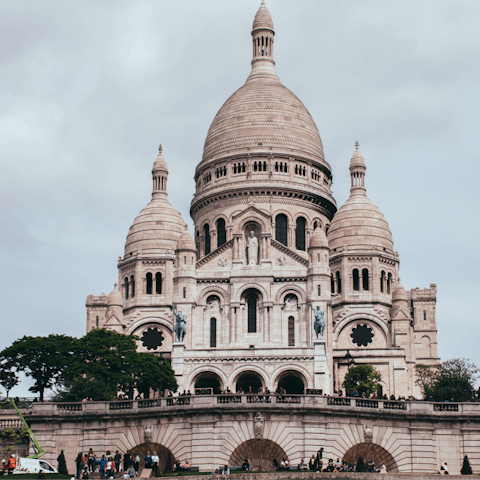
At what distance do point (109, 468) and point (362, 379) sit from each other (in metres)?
40.1

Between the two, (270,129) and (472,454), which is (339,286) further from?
(472,454)

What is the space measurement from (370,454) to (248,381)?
117 feet

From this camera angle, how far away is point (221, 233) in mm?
106062

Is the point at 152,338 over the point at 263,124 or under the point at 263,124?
under

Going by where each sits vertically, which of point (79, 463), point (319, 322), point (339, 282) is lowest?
point (79, 463)

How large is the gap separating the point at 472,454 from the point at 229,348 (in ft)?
119

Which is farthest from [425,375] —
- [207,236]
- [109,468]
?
[109,468]

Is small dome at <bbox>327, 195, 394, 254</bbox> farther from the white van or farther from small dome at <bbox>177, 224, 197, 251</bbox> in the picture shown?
the white van

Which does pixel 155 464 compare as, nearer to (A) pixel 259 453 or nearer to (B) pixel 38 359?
(A) pixel 259 453

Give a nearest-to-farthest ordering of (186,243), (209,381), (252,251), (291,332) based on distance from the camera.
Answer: (209,381) → (291,332) → (186,243) → (252,251)

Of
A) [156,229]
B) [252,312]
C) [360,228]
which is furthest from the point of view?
[156,229]

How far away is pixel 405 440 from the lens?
51625 millimetres

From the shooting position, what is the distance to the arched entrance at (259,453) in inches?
1991

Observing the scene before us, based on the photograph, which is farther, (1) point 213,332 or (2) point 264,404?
(1) point 213,332
